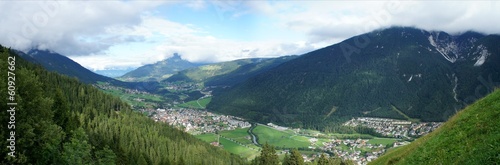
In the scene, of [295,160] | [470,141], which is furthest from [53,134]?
[295,160]

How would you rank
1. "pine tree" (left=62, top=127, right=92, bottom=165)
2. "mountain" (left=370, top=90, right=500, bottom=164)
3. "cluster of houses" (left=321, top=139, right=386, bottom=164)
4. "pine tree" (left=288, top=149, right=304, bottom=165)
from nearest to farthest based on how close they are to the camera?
"mountain" (left=370, top=90, right=500, bottom=164) < "pine tree" (left=62, top=127, right=92, bottom=165) < "pine tree" (left=288, top=149, right=304, bottom=165) < "cluster of houses" (left=321, top=139, right=386, bottom=164)

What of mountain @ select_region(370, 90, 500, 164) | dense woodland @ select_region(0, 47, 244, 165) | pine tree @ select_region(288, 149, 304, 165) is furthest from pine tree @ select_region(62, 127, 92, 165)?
pine tree @ select_region(288, 149, 304, 165)

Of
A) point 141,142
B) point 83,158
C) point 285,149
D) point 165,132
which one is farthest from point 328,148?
point 83,158

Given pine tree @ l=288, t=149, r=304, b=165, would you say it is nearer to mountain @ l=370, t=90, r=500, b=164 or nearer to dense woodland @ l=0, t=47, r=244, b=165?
dense woodland @ l=0, t=47, r=244, b=165

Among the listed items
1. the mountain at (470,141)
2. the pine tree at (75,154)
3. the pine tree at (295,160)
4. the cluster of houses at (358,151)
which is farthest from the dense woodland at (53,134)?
the cluster of houses at (358,151)

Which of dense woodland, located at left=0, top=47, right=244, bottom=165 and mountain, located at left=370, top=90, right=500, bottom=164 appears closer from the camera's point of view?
mountain, located at left=370, top=90, right=500, bottom=164

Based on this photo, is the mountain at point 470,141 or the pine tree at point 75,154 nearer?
the mountain at point 470,141

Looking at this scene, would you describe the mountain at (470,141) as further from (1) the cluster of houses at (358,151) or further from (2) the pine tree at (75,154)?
(1) the cluster of houses at (358,151)

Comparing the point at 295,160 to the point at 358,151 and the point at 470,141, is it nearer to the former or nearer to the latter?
the point at 470,141

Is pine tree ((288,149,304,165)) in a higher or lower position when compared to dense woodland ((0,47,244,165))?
lower
